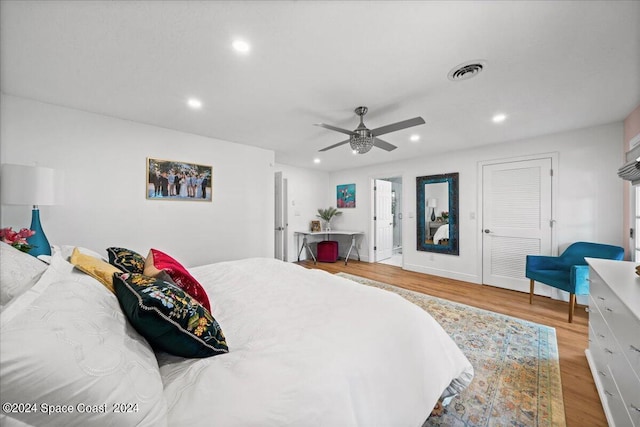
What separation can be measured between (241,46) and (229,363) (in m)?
1.84

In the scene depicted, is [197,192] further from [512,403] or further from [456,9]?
[512,403]

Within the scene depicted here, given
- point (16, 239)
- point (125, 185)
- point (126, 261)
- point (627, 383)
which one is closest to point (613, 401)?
point (627, 383)

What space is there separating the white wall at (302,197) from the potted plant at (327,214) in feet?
0.47

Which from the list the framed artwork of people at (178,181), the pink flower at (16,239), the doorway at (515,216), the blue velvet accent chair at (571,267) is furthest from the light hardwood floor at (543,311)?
the pink flower at (16,239)

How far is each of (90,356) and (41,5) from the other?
1.89 meters

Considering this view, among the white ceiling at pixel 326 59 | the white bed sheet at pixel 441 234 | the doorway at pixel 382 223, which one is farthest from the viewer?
the doorway at pixel 382 223

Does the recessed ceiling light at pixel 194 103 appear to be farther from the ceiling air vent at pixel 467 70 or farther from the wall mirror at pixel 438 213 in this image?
the wall mirror at pixel 438 213

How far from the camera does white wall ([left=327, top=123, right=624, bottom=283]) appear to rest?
9.71 ft

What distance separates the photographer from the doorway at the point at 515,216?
3414mm

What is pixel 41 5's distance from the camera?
129 centimetres

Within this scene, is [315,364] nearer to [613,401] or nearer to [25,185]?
[613,401]

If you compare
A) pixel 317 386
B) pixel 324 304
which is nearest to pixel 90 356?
pixel 317 386

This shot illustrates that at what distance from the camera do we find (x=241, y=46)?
5.22 ft

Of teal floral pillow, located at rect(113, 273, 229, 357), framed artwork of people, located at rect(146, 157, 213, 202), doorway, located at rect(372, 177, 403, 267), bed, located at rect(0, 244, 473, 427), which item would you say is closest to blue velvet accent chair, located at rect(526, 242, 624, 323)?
bed, located at rect(0, 244, 473, 427)
